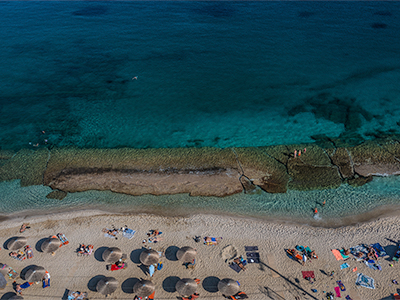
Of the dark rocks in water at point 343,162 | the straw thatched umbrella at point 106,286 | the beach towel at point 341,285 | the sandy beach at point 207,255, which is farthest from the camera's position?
the dark rocks in water at point 343,162

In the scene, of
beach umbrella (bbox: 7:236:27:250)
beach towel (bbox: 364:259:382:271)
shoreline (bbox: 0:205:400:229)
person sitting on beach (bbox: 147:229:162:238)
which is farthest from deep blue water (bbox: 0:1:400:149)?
beach towel (bbox: 364:259:382:271)

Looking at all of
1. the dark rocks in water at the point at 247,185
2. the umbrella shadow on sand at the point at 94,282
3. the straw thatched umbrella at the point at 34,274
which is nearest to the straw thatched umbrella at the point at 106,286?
the umbrella shadow on sand at the point at 94,282

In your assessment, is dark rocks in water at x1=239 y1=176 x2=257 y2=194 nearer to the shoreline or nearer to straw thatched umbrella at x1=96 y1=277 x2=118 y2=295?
the shoreline

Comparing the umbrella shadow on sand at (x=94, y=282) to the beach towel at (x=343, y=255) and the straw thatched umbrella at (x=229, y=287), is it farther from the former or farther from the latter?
the beach towel at (x=343, y=255)

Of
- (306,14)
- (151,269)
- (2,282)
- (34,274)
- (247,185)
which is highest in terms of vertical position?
(306,14)

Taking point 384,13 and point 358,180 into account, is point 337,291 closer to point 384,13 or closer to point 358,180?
point 358,180

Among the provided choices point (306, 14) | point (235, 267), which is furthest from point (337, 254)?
point (306, 14)
